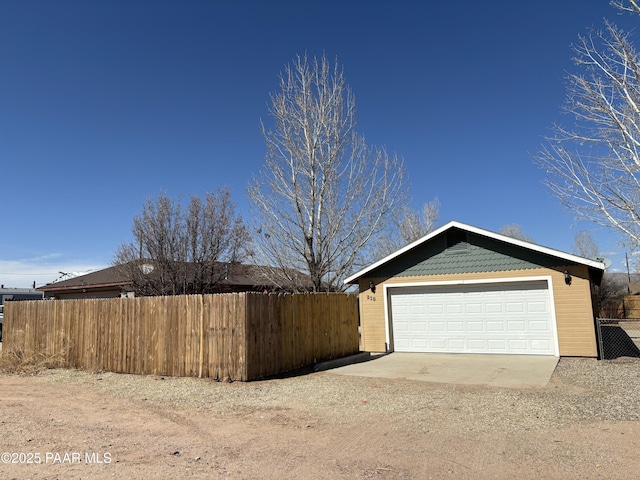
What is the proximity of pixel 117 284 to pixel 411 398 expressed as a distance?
1865 centimetres

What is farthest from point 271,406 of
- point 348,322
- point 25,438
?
point 348,322

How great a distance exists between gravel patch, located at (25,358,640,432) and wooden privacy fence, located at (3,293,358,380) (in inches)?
20.6

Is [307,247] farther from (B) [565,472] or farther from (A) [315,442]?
(B) [565,472]

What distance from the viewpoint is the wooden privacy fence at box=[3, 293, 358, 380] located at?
10.2 meters

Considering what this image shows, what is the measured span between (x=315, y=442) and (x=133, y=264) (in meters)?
17.1

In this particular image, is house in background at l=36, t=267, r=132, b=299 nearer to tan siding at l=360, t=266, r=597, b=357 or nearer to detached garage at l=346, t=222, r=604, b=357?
detached garage at l=346, t=222, r=604, b=357

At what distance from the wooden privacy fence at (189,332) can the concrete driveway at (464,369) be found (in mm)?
1378

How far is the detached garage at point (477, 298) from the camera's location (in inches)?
496

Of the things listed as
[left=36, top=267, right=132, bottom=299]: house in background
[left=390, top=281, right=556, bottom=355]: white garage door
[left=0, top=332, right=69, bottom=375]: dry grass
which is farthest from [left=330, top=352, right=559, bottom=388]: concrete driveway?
[left=36, top=267, right=132, bottom=299]: house in background

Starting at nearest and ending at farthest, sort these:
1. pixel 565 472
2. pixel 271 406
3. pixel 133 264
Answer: pixel 565 472, pixel 271 406, pixel 133 264

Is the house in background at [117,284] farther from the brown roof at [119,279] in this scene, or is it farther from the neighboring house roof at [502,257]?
the neighboring house roof at [502,257]

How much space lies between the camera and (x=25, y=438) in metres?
5.88

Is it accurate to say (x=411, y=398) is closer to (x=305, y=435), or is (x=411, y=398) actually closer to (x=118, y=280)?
(x=305, y=435)

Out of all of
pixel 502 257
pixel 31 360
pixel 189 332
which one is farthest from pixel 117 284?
pixel 502 257
